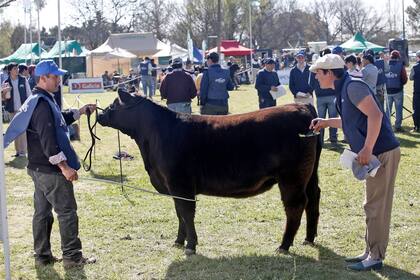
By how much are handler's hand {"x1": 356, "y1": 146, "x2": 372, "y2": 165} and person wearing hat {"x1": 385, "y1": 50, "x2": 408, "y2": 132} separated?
10.6 metres

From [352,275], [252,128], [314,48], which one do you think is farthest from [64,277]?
[314,48]

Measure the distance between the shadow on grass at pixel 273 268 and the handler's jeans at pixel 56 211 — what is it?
1.07 m

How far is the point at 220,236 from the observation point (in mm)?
7602

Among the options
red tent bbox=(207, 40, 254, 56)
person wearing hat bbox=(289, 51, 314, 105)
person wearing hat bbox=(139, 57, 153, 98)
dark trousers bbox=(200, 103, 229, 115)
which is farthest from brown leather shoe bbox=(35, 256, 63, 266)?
red tent bbox=(207, 40, 254, 56)

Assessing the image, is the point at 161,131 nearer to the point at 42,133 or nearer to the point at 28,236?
the point at 42,133

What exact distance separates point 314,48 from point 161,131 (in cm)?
6093

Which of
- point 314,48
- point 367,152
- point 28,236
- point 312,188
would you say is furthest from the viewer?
point 314,48

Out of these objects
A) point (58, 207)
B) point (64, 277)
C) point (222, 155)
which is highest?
point (222, 155)

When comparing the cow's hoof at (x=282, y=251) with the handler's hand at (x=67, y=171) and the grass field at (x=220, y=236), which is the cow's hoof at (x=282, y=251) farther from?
the handler's hand at (x=67, y=171)

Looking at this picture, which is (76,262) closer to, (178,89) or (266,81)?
(178,89)

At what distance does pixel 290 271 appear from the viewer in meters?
6.21

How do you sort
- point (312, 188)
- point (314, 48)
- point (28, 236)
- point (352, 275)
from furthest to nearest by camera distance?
point (314, 48)
point (28, 236)
point (312, 188)
point (352, 275)

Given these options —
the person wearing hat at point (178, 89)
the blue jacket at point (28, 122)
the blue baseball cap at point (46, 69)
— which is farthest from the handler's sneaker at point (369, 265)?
the person wearing hat at point (178, 89)

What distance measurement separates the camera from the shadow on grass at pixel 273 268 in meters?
6.08
